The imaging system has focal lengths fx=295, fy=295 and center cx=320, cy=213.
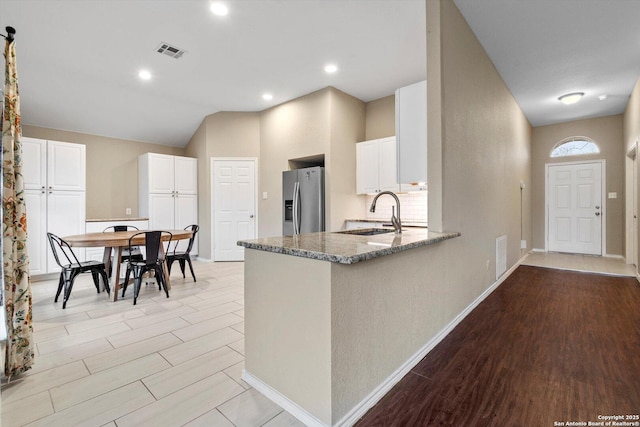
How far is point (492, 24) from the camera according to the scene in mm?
3096

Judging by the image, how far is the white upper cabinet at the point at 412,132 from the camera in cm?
267

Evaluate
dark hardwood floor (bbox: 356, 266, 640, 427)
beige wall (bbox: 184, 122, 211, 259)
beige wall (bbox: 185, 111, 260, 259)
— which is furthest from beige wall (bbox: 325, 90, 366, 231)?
→ beige wall (bbox: 184, 122, 211, 259)

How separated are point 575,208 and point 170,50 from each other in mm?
8181

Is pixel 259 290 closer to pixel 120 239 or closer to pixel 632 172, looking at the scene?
pixel 120 239

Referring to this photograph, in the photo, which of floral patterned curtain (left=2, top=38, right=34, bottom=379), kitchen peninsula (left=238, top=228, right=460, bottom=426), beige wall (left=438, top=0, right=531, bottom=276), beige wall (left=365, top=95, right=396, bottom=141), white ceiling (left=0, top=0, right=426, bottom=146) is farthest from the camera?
beige wall (left=365, top=95, right=396, bottom=141)

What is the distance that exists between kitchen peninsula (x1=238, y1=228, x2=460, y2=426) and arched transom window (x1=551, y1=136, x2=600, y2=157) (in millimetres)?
6778

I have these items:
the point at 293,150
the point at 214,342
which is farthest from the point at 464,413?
the point at 293,150

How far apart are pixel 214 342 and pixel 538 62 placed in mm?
5019

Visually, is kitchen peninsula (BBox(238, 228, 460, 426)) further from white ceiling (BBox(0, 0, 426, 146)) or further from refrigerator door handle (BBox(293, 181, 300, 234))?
refrigerator door handle (BBox(293, 181, 300, 234))

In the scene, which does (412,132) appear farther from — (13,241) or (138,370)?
(13,241)

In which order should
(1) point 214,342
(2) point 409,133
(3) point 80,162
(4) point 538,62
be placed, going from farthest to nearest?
(3) point 80,162, (4) point 538,62, (2) point 409,133, (1) point 214,342

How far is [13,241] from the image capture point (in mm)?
1801

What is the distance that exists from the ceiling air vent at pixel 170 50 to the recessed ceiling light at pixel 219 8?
0.96 meters

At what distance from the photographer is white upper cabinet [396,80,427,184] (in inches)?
105
